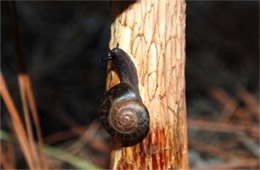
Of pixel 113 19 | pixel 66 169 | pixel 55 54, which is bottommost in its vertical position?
pixel 66 169

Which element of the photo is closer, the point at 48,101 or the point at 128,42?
the point at 128,42

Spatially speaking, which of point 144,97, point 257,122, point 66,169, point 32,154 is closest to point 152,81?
point 144,97

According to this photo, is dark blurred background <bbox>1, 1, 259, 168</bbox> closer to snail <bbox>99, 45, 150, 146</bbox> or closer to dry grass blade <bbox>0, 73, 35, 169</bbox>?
dry grass blade <bbox>0, 73, 35, 169</bbox>

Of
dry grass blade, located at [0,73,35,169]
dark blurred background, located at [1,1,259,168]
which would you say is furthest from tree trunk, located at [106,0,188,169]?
dark blurred background, located at [1,1,259,168]

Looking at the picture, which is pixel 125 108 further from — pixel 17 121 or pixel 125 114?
pixel 17 121

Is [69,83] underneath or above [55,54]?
underneath

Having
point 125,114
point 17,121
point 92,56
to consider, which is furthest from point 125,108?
point 92,56

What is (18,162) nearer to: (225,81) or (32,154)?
(32,154)

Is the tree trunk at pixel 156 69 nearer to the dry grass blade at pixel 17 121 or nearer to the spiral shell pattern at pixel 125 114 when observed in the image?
the spiral shell pattern at pixel 125 114
